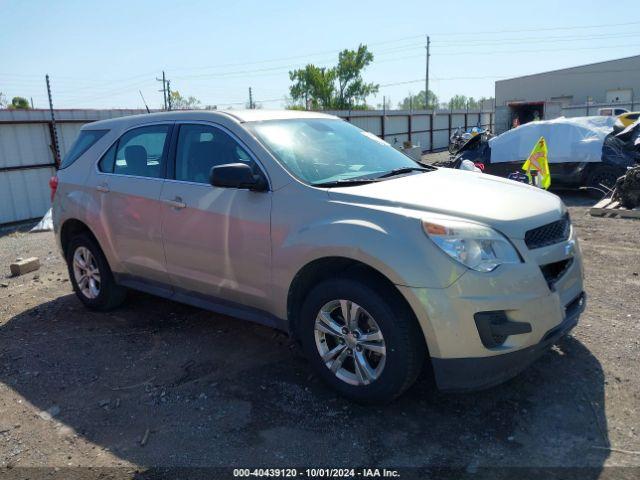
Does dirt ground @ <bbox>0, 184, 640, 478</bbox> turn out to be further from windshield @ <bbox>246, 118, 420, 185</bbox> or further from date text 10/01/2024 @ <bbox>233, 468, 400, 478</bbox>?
windshield @ <bbox>246, 118, 420, 185</bbox>

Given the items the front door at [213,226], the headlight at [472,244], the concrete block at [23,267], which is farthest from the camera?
the concrete block at [23,267]

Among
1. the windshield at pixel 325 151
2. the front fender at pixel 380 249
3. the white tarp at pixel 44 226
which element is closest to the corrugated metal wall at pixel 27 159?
the white tarp at pixel 44 226

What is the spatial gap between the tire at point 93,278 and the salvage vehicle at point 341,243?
18 centimetres

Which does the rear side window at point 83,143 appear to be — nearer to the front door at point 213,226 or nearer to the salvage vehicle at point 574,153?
the front door at point 213,226

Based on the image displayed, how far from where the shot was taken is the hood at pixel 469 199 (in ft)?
10.0

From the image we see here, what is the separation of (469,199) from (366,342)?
108cm

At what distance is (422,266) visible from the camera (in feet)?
9.60

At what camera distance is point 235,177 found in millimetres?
3533

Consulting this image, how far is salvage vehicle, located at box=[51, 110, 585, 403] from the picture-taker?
2932 millimetres

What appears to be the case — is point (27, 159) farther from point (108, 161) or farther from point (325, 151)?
point (325, 151)

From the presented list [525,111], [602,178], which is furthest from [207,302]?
[525,111]

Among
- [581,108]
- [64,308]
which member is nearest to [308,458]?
[64,308]

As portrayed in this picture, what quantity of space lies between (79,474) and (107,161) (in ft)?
9.62

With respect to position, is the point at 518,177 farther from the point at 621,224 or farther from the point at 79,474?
the point at 79,474
